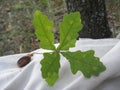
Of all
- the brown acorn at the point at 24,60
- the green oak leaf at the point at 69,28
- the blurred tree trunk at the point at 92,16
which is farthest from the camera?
the blurred tree trunk at the point at 92,16

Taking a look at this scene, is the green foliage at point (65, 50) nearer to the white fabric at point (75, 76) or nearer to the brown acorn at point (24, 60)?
the white fabric at point (75, 76)

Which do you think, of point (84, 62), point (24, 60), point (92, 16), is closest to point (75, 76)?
point (84, 62)

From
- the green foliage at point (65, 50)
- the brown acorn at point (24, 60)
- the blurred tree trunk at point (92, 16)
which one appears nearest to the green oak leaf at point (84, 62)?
the green foliage at point (65, 50)

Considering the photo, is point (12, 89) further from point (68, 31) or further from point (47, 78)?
point (68, 31)

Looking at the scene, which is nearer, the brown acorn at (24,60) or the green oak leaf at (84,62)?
the green oak leaf at (84,62)

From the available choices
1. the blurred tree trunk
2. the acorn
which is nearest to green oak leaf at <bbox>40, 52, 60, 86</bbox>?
the acorn

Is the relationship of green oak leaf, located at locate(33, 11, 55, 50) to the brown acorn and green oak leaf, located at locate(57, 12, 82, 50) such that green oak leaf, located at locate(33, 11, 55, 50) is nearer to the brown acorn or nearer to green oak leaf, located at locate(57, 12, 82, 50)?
green oak leaf, located at locate(57, 12, 82, 50)
